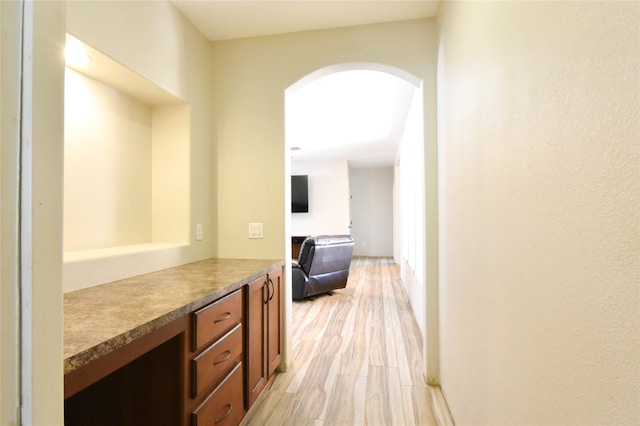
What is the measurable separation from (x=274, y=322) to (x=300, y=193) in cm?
579

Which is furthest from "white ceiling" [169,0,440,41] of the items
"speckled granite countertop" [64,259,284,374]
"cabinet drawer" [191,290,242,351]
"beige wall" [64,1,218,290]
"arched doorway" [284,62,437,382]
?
"cabinet drawer" [191,290,242,351]

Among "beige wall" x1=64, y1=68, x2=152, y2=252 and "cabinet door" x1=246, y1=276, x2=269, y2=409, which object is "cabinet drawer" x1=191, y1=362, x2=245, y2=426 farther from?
"beige wall" x1=64, y1=68, x2=152, y2=252

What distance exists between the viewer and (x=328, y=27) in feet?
7.34

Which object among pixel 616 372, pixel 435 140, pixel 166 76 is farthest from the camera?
pixel 435 140

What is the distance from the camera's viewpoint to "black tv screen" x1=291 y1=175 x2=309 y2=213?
7.75m

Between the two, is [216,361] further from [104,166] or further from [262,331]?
[104,166]

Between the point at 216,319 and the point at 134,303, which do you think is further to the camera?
the point at 216,319

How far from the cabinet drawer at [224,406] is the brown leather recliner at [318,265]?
101 inches

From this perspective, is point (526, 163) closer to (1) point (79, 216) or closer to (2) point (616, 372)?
(2) point (616, 372)

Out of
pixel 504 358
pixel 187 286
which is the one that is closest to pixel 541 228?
pixel 504 358

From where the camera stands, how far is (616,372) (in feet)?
1.78

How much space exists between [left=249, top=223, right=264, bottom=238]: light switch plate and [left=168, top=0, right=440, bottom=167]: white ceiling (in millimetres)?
1410

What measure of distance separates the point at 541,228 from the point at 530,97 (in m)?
0.35

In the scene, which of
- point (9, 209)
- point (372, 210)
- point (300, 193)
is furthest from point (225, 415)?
point (372, 210)
